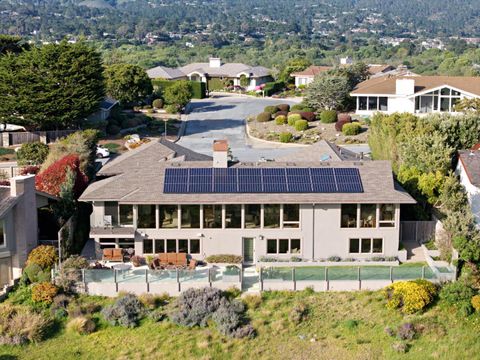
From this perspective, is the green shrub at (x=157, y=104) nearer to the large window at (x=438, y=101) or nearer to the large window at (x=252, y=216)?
the large window at (x=438, y=101)

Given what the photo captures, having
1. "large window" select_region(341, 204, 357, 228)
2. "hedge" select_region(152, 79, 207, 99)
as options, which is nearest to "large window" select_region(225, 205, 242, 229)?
"large window" select_region(341, 204, 357, 228)

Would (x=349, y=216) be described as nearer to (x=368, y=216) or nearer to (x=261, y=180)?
(x=368, y=216)

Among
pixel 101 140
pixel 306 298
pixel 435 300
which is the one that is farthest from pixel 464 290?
pixel 101 140

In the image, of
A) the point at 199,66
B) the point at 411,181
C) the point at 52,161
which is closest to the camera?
the point at 411,181

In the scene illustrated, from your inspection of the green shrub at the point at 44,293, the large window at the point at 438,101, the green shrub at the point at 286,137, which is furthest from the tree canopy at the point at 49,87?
the green shrub at the point at 44,293

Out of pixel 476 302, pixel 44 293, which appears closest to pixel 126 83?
pixel 44 293

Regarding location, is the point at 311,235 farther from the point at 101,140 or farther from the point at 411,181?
the point at 101,140
